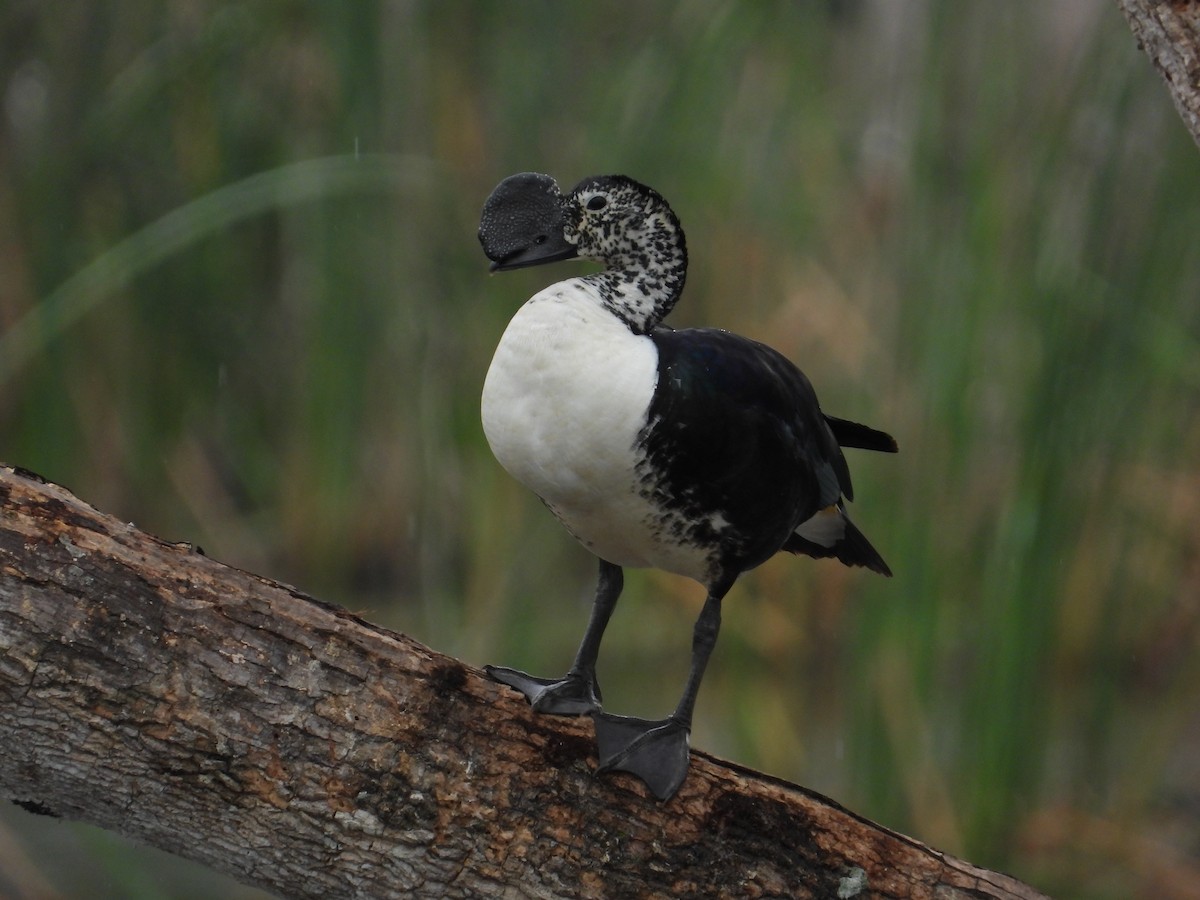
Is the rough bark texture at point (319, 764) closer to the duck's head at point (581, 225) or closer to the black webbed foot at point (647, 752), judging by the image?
the black webbed foot at point (647, 752)

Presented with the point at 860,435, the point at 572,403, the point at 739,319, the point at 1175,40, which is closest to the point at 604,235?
the point at 572,403

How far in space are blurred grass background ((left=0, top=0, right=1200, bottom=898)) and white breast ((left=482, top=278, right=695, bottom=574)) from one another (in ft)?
2.57

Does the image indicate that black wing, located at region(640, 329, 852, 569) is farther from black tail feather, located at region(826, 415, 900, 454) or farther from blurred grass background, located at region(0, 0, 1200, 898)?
blurred grass background, located at region(0, 0, 1200, 898)

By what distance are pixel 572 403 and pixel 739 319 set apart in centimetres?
153

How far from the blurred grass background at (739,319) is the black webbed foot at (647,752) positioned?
0.87 meters

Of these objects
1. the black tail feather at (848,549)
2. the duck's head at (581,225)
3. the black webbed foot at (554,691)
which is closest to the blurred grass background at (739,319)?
the black tail feather at (848,549)

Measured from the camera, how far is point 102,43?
207cm

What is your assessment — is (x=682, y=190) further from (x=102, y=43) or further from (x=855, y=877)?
(x=855, y=877)

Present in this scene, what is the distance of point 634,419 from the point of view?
3.58 ft

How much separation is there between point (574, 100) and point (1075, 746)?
1.50m

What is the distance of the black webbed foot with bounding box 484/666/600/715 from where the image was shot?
1.20 meters

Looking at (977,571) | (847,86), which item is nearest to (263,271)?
(847,86)

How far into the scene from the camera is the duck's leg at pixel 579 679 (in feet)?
3.96

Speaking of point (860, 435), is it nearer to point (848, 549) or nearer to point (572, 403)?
point (848, 549)
